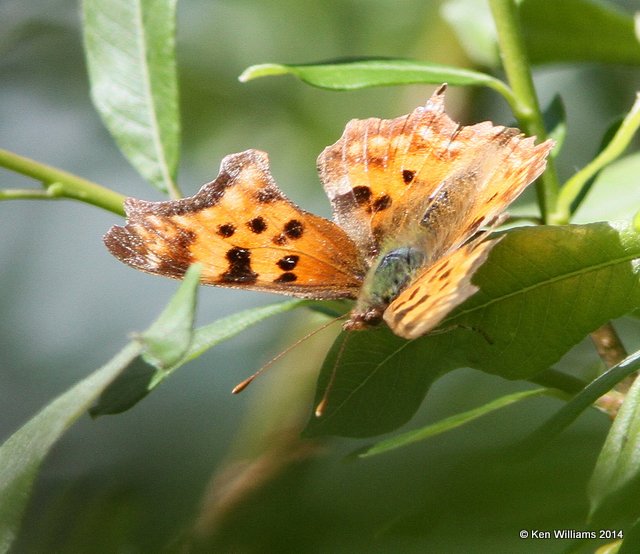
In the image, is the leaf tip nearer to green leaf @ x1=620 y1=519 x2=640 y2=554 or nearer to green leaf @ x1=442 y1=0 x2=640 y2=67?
green leaf @ x1=442 y1=0 x2=640 y2=67

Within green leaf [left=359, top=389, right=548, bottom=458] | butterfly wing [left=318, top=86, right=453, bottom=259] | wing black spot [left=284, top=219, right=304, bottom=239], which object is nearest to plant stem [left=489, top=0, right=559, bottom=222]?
butterfly wing [left=318, top=86, right=453, bottom=259]

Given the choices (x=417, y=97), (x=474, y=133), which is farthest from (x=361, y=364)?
(x=417, y=97)

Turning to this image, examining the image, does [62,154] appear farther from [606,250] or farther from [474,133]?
[606,250]

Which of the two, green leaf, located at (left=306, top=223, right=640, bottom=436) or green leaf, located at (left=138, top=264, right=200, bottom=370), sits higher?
green leaf, located at (left=138, top=264, right=200, bottom=370)

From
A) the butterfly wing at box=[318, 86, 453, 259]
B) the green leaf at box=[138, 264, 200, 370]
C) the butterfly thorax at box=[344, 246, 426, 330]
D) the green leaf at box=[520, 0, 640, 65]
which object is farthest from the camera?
the green leaf at box=[520, 0, 640, 65]

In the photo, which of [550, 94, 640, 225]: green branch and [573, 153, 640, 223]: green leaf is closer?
[550, 94, 640, 225]: green branch

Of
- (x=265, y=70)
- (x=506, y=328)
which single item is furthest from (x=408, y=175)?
(x=506, y=328)
